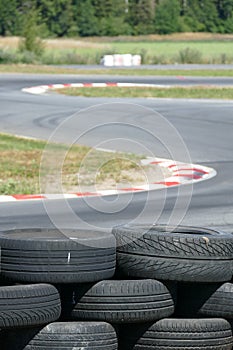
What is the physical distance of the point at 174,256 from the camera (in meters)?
6.05

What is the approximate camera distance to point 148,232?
6.20 meters

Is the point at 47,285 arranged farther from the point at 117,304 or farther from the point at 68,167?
the point at 68,167

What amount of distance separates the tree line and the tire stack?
4237 inches

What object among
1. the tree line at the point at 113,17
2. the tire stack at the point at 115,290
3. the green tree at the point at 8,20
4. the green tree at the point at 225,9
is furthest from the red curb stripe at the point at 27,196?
the green tree at the point at 225,9

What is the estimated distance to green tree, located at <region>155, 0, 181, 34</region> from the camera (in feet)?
387

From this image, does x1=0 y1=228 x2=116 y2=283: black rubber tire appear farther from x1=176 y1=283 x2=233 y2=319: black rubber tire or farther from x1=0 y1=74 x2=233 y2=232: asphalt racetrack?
x1=0 y1=74 x2=233 y2=232: asphalt racetrack

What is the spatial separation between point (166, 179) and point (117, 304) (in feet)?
30.6

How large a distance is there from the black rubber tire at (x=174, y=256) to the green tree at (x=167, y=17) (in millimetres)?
112415

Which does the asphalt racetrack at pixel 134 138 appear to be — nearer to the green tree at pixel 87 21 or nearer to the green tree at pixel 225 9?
the green tree at pixel 87 21

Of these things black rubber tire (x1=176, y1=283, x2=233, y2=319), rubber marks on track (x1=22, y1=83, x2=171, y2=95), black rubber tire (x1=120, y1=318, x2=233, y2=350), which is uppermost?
black rubber tire (x1=176, y1=283, x2=233, y2=319)

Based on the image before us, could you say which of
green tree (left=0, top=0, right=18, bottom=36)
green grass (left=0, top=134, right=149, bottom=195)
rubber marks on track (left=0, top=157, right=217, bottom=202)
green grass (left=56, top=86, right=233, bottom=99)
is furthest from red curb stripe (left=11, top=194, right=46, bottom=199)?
green tree (left=0, top=0, right=18, bottom=36)

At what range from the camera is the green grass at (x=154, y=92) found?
32.7 metres

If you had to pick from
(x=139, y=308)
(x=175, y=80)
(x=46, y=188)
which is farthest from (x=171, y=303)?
(x=175, y=80)

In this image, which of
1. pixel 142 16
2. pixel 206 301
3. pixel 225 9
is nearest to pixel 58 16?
pixel 142 16
